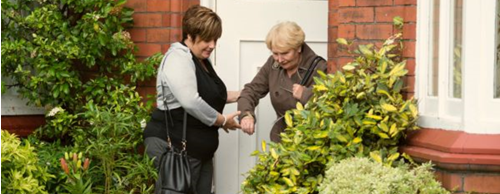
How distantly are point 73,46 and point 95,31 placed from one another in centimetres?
20

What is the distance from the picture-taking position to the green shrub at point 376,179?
5.25m

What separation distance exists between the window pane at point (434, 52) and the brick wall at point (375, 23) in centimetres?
13

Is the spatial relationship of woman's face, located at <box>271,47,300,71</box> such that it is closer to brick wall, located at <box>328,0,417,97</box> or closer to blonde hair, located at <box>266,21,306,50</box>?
blonde hair, located at <box>266,21,306,50</box>

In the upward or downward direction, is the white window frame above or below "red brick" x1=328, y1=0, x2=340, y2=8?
below

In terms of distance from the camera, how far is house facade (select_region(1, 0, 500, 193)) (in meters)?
5.37

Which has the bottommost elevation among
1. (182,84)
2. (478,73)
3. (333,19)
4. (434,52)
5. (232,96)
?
(232,96)

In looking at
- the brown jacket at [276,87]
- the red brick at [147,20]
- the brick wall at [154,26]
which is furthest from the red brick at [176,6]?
the brown jacket at [276,87]

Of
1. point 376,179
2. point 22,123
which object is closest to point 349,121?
point 376,179

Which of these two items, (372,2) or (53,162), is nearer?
(372,2)

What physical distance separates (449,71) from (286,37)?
122cm

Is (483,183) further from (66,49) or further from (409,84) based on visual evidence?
(66,49)

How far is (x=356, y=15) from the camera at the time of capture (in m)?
6.20

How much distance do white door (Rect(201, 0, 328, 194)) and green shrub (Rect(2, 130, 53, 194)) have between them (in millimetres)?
1875

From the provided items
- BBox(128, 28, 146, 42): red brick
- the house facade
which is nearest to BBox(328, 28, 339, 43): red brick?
the house facade
